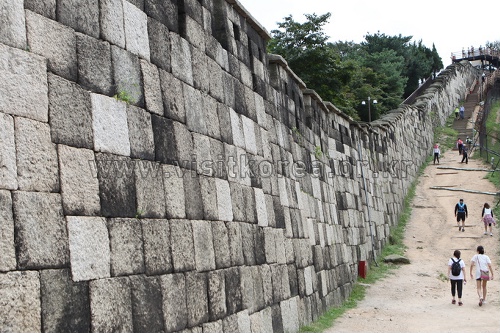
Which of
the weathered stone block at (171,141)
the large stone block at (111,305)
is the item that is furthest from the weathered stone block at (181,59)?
the large stone block at (111,305)

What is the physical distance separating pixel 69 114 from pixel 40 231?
991 mm

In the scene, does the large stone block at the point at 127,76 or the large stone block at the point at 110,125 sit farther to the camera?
the large stone block at the point at 127,76

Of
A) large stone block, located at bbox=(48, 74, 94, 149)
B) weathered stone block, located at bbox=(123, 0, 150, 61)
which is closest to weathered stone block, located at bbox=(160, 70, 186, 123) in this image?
weathered stone block, located at bbox=(123, 0, 150, 61)

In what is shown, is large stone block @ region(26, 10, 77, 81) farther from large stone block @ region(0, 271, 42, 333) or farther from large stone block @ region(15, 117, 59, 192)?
large stone block @ region(0, 271, 42, 333)

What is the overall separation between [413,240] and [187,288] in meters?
16.2

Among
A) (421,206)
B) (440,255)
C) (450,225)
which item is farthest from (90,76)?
(421,206)

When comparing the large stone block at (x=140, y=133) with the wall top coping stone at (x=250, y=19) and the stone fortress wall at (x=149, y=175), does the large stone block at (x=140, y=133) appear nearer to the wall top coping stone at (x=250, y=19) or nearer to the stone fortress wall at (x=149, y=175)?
the stone fortress wall at (x=149, y=175)

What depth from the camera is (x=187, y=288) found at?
21.3 feet

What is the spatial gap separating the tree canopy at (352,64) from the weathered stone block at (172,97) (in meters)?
21.6

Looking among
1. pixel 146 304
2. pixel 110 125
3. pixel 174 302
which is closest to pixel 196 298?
pixel 174 302

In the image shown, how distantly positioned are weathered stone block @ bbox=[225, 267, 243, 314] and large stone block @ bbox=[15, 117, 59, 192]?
3.17 metres

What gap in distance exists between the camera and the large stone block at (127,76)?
586 cm

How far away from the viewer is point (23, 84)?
15.3 ft

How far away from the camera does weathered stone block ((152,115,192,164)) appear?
6.42 m
